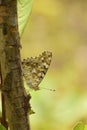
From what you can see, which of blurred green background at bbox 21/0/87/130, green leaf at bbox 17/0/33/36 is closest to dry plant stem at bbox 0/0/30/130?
green leaf at bbox 17/0/33/36

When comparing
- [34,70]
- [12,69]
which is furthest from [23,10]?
[12,69]

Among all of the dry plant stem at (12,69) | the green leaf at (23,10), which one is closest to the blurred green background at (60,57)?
the green leaf at (23,10)

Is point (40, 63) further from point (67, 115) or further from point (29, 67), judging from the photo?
point (67, 115)

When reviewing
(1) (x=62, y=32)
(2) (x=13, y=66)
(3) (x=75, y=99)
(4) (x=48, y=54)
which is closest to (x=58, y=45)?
(1) (x=62, y=32)

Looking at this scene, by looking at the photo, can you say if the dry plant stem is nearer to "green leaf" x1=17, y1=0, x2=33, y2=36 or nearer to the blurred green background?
"green leaf" x1=17, y1=0, x2=33, y2=36

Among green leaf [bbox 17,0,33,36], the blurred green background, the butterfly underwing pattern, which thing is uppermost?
green leaf [bbox 17,0,33,36]

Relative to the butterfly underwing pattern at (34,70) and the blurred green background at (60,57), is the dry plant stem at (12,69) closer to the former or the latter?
the butterfly underwing pattern at (34,70)
